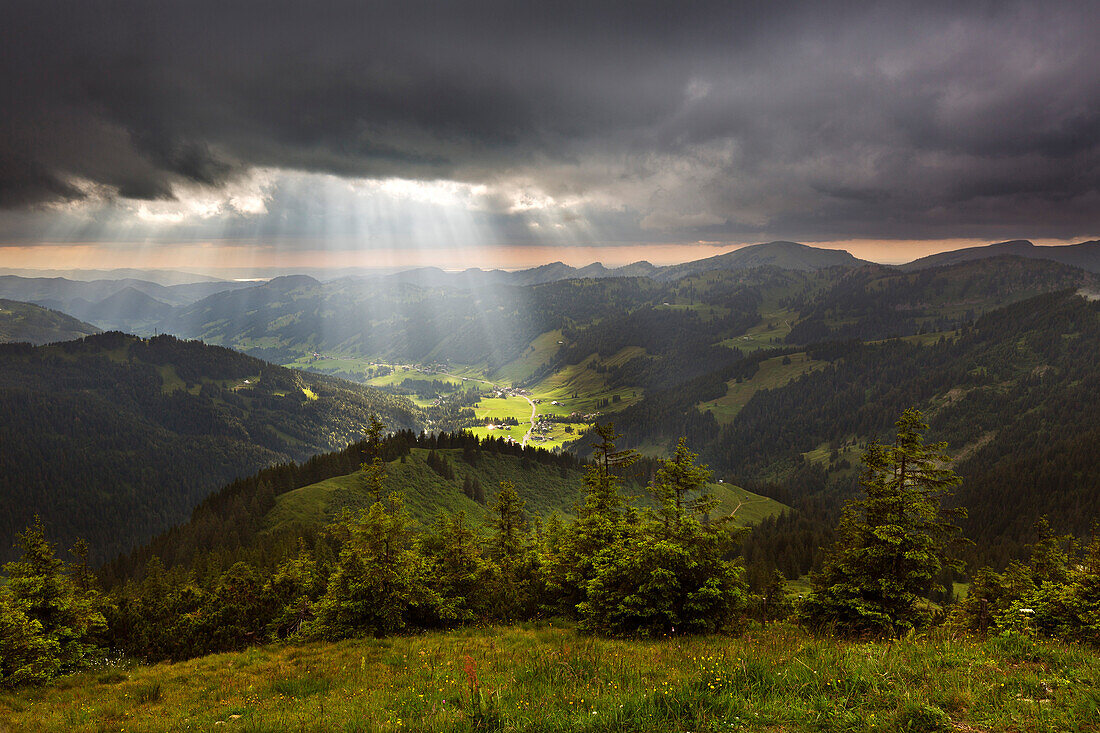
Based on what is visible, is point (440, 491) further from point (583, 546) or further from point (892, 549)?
point (892, 549)

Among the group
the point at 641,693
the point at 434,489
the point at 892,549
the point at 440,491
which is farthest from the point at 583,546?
the point at 440,491

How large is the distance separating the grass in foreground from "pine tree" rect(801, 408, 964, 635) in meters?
10.2

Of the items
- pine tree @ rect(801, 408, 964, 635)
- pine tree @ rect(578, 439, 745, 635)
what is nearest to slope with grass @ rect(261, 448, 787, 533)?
pine tree @ rect(801, 408, 964, 635)

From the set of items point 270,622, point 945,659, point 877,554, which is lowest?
point 270,622

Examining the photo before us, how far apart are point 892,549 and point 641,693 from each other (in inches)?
862

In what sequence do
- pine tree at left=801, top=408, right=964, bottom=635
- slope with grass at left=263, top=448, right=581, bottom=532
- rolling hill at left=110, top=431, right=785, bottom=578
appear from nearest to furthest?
1. pine tree at left=801, top=408, right=964, bottom=635
2. rolling hill at left=110, top=431, right=785, bottom=578
3. slope with grass at left=263, top=448, right=581, bottom=532

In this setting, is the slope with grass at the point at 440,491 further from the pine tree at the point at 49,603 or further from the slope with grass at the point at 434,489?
the pine tree at the point at 49,603

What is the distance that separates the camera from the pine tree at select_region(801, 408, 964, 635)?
23.4 metres

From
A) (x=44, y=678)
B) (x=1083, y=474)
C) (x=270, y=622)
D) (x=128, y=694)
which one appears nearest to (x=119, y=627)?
(x=270, y=622)

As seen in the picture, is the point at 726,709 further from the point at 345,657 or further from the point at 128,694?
the point at 128,694

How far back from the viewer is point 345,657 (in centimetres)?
1925

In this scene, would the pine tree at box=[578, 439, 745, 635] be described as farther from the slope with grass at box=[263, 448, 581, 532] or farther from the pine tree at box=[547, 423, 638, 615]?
the slope with grass at box=[263, 448, 581, 532]

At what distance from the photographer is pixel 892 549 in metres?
23.9

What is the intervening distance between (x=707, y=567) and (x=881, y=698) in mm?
12884
